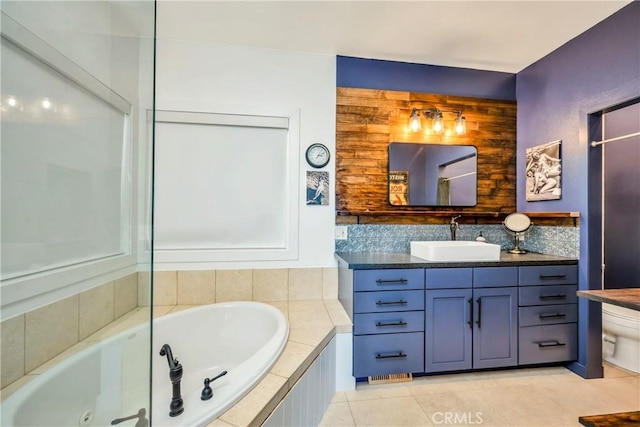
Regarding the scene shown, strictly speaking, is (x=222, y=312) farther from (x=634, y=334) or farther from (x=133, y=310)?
(x=634, y=334)

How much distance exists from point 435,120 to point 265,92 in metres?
1.48

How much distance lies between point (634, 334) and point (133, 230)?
10.9ft

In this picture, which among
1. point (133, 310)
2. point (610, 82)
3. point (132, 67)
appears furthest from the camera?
point (610, 82)

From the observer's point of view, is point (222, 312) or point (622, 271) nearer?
point (222, 312)

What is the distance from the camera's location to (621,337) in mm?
2037

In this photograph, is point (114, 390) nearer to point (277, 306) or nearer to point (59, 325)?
point (59, 325)

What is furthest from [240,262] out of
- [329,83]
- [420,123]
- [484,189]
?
[484,189]

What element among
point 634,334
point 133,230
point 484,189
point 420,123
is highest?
point 420,123

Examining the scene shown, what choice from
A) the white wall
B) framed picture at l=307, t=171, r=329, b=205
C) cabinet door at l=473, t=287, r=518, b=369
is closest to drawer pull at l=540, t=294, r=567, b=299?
cabinet door at l=473, t=287, r=518, b=369

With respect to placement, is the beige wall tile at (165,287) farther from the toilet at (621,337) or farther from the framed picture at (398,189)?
the toilet at (621,337)

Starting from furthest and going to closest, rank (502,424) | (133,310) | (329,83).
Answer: (329,83) < (502,424) < (133,310)

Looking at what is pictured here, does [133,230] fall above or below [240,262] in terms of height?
above

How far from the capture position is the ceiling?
1.77m

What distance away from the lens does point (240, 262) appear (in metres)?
2.22
